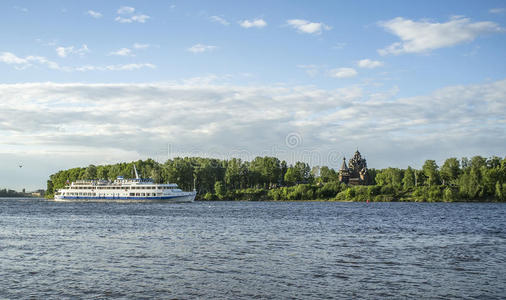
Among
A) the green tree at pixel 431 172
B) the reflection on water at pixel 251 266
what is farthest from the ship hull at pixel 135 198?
the reflection on water at pixel 251 266

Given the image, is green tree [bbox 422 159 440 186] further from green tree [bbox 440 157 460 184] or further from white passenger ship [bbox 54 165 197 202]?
white passenger ship [bbox 54 165 197 202]

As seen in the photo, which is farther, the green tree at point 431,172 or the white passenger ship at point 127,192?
the green tree at point 431,172

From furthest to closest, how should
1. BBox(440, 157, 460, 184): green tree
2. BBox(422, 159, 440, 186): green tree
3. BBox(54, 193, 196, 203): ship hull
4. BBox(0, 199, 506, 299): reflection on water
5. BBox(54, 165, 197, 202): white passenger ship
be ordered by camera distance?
1. BBox(422, 159, 440, 186): green tree
2. BBox(440, 157, 460, 184): green tree
3. BBox(54, 165, 197, 202): white passenger ship
4. BBox(54, 193, 196, 203): ship hull
5. BBox(0, 199, 506, 299): reflection on water

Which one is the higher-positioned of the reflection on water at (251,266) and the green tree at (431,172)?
the green tree at (431,172)

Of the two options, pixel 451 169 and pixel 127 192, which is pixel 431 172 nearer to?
pixel 451 169

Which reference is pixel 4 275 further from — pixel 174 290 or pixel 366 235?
pixel 366 235

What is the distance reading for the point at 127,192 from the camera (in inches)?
6181

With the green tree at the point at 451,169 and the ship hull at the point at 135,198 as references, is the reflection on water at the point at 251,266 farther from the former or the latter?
the green tree at the point at 451,169

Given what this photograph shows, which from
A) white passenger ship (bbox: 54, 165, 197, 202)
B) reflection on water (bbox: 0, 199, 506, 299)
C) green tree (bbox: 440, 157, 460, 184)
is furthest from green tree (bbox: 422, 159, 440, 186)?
reflection on water (bbox: 0, 199, 506, 299)

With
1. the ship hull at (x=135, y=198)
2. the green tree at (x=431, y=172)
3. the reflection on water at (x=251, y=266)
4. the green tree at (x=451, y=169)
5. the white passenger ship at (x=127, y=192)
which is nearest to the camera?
the reflection on water at (x=251, y=266)

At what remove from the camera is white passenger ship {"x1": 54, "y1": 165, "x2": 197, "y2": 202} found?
152875 mm

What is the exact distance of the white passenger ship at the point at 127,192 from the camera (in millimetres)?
152875

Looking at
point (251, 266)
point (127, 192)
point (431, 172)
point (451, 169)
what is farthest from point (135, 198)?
point (251, 266)

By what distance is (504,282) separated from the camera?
79.0 ft
